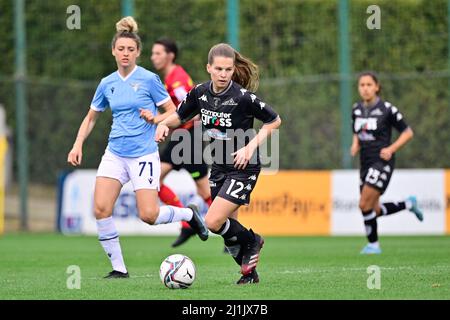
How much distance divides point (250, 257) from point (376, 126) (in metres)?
4.58

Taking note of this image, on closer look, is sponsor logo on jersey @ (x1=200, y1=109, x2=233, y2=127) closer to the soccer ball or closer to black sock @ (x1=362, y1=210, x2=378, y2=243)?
the soccer ball

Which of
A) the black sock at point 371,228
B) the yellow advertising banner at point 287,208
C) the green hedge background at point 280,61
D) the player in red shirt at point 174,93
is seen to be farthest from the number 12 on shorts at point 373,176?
the green hedge background at point 280,61

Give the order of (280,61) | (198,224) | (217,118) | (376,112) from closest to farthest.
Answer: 1. (217,118)
2. (198,224)
3. (376,112)
4. (280,61)

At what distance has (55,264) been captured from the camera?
10992 millimetres

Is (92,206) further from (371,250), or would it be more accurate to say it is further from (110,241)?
(110,241)

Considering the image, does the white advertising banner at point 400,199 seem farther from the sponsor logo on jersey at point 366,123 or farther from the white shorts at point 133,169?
the white shorts at point 133,169

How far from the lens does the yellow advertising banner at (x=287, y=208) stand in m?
16.9

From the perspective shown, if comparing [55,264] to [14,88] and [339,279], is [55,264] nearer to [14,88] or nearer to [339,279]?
[339,279]

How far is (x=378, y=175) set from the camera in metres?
12.4

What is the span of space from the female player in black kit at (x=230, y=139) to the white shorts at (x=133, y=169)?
24.6 inches

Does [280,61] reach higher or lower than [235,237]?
higher

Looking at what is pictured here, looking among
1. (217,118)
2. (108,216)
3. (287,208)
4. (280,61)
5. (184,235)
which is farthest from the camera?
(280,61)

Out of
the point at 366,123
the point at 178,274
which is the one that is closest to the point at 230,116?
the point at 178,274

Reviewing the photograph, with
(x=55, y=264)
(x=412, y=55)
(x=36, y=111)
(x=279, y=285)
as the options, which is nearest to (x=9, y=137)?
(x=36, y=111)
